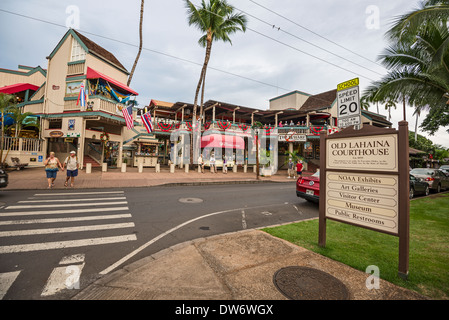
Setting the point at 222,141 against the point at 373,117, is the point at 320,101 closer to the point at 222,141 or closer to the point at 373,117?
the point at 373,117

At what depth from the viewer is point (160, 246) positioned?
4.30m

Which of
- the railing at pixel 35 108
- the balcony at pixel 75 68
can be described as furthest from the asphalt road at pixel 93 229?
the railing at pixel 35 108

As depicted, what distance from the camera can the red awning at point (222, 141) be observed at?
22328mm

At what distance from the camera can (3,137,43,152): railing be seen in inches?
620

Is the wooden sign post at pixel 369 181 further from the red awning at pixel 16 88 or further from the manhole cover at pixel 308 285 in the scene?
the red awning at pixel 16 88

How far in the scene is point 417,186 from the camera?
1147 centimetres

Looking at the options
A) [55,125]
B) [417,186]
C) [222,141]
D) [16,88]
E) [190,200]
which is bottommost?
[190,200]

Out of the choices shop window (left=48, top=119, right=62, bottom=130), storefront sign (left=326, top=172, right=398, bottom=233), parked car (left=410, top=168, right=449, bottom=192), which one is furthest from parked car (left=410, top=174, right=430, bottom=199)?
shop window (left=48, top=119, right=62, bottom=130)

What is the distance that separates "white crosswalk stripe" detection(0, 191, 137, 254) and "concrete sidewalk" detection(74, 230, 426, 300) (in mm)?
1625

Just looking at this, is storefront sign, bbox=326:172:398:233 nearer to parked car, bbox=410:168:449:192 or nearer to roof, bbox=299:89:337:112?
parked car, bbox=410:168:449:192

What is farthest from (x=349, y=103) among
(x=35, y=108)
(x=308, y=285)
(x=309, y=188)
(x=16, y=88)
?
(x=16, y=88)

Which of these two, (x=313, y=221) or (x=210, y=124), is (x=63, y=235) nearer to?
(x=313, y=221)

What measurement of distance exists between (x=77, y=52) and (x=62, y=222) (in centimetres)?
1937

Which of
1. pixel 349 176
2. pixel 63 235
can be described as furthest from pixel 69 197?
pixel 349 176
